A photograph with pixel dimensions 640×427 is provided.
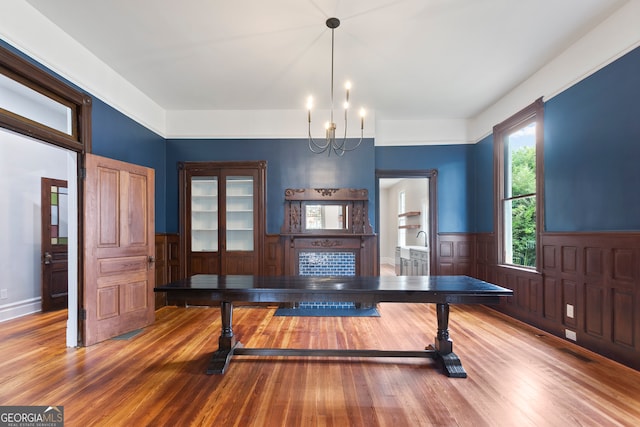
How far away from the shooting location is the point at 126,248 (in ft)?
11.4

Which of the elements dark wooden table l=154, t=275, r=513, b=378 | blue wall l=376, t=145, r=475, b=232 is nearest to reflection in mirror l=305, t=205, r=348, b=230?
blue wall l=376, t=145, r=475, b=232

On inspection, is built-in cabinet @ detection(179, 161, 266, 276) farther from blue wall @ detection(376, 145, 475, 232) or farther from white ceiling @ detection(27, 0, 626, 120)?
blue wall @ detection(376, 145, 475, 232)

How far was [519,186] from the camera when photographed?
4078 millimetres

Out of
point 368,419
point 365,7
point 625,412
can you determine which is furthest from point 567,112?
point 368,419

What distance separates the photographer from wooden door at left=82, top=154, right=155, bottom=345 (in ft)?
10.2

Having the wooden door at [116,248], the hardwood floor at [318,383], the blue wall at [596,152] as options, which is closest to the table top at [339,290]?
the hardwood floor at [318,383]

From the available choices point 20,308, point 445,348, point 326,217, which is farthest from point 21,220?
point 445,348

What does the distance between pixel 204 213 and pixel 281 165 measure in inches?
59.0

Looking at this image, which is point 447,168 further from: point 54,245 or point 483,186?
point 54,245

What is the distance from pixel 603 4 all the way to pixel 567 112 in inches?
38.4

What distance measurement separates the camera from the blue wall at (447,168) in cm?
510

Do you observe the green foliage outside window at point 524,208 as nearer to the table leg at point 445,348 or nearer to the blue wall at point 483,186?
the blue wall at point 483,186

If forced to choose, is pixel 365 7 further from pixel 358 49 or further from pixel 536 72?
pixel 536 72

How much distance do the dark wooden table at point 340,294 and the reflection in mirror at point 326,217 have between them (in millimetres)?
1864
